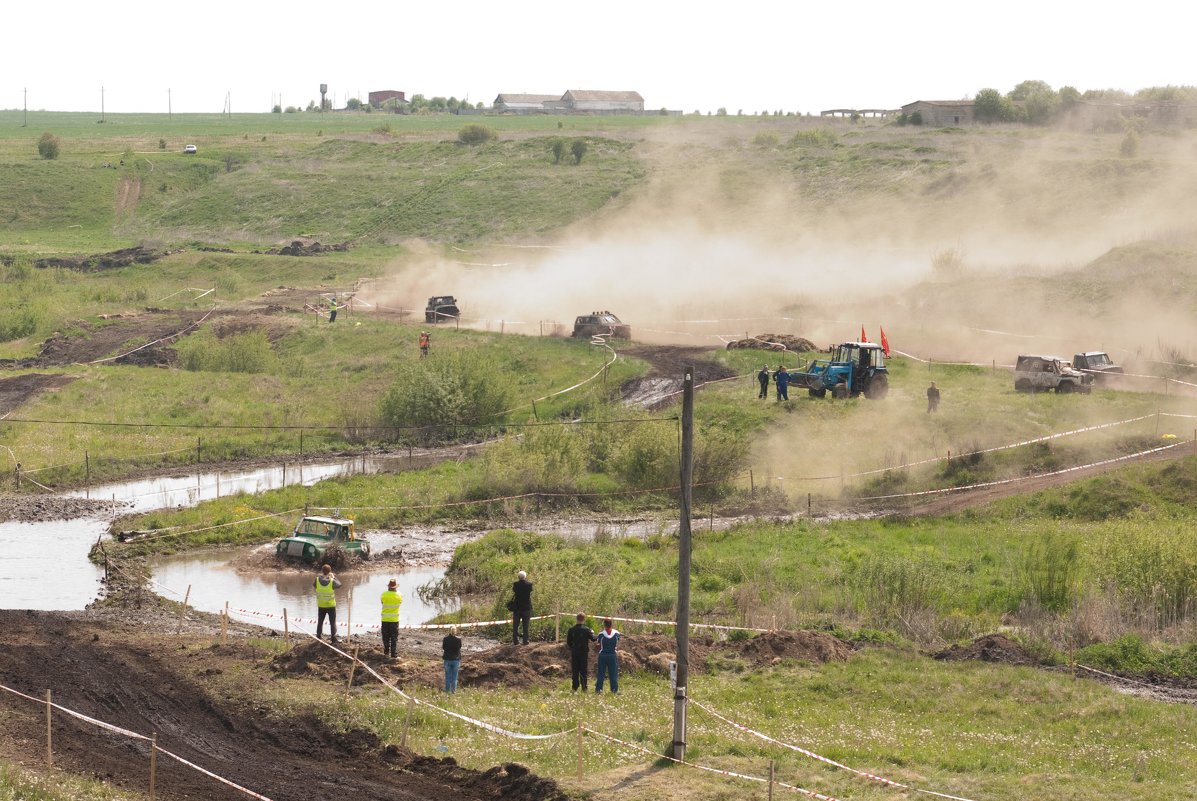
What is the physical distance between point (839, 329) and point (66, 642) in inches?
1728

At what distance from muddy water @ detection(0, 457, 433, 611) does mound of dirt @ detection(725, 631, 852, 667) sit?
12.1m

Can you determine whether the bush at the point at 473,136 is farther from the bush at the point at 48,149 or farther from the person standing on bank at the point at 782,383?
the person standing on bank at the point at 782,383

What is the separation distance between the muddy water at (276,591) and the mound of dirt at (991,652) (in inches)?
470

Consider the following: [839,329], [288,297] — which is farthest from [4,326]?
[839,329]

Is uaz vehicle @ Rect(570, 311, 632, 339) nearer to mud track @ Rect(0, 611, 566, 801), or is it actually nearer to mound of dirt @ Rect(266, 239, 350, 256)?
mud track @ Rect(0, 611, 566, 801)

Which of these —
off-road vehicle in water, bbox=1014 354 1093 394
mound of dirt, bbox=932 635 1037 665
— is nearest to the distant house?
off-road vehicle in water, bbox=1014 354 1093 394

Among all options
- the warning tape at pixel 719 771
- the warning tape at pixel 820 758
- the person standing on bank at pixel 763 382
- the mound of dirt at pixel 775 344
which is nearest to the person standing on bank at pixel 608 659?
the warning tape at pixel 820 758

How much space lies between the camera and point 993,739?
72.0ft

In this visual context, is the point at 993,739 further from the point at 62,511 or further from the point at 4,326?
the point at 4,326

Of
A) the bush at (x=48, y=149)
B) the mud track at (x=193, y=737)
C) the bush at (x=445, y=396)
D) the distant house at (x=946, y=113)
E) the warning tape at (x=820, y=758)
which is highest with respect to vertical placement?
the distant house at (x=946, y=113)

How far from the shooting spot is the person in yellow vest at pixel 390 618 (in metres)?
26.0

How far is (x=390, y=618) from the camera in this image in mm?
26078

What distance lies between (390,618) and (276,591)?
31.6ft

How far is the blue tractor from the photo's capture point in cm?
4972
